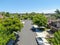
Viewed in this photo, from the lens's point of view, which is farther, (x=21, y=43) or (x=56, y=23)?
(x=56, y=23)

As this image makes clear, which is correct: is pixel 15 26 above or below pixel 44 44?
above

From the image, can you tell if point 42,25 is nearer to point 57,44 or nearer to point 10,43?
point 10,43

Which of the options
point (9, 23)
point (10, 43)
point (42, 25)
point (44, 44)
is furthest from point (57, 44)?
point (42, 25)

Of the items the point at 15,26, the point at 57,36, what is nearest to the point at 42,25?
the point at 15,26

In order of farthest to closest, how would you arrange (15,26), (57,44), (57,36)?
(15,26) < (57,36) < (57,44)

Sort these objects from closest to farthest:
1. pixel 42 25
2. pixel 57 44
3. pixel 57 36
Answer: pixel 57 44 → pixel 57 36 → pixel 42 25

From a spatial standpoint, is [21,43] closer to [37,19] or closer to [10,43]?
[10,43]

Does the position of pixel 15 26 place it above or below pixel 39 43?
above

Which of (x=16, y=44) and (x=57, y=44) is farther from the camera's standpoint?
(x=16, y=44)

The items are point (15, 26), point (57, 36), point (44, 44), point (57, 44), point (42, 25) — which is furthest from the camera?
point (42, 25)
